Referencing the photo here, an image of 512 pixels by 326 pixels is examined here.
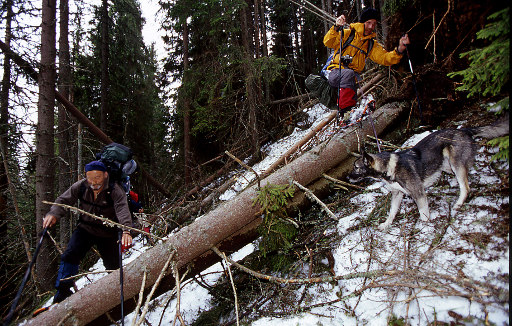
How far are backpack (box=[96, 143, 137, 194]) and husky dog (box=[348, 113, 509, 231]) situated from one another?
399 centimetres

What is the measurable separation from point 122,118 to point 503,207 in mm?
16636

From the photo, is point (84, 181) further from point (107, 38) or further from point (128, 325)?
point (107, 38)

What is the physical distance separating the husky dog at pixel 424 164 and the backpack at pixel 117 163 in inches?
157

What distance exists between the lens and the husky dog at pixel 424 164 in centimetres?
296

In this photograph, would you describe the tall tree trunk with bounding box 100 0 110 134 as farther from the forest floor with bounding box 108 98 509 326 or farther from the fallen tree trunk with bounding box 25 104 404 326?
the forest floor with bounding box 108 98 509 326

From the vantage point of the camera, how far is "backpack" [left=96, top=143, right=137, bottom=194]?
4.40 meters

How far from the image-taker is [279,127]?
11.4 meters

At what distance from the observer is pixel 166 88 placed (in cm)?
1407

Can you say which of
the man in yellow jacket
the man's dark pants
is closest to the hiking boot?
the man in yellow jacket

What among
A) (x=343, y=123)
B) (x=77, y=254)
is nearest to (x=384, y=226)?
(x=343, y=123)

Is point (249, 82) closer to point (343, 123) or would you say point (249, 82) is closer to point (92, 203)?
point (343, 123)

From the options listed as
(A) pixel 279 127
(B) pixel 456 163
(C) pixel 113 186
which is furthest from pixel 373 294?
(A) pixel 279 127

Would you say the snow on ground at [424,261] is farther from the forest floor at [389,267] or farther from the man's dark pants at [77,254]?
the man's dark pants at [77,254]

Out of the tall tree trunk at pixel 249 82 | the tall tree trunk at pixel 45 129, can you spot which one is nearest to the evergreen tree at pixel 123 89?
the tall tree trunk at pixel 249 82
